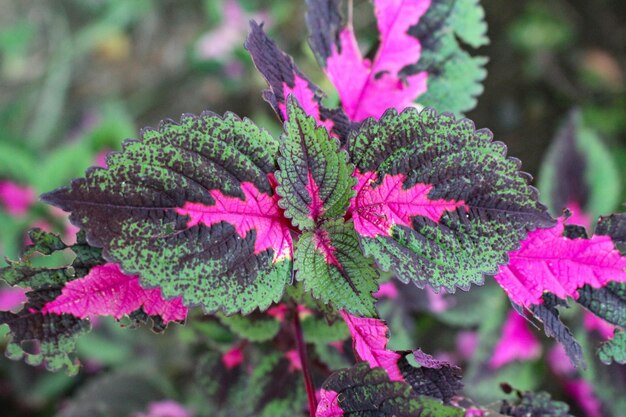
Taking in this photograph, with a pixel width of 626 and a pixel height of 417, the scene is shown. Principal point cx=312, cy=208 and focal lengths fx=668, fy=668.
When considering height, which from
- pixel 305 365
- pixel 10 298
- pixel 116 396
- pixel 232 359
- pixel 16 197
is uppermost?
pixel 16 197

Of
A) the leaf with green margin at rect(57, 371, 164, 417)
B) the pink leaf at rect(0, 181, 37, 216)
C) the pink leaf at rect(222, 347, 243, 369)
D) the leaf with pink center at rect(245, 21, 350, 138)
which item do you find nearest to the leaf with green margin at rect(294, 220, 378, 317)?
the leaf with pink center at rect(245, 21, 350, 138)

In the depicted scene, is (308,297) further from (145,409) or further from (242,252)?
(145,409)

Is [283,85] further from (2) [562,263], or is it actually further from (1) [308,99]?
(2) [562,263]

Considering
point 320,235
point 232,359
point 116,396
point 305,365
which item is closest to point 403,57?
point 320,235

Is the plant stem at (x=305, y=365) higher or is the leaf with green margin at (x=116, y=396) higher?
the leaf with green margin at (x=116, y=396)

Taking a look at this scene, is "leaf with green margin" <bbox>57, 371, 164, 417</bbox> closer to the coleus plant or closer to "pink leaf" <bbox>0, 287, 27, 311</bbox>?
"pink leaf" <bbox>0, 287, 27, 311</bbox>

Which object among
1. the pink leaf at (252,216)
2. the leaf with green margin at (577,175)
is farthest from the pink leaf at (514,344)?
the pink leaf at (252,216)

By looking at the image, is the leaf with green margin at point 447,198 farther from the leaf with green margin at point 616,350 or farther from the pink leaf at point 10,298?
the pink leaf at point 10,298
